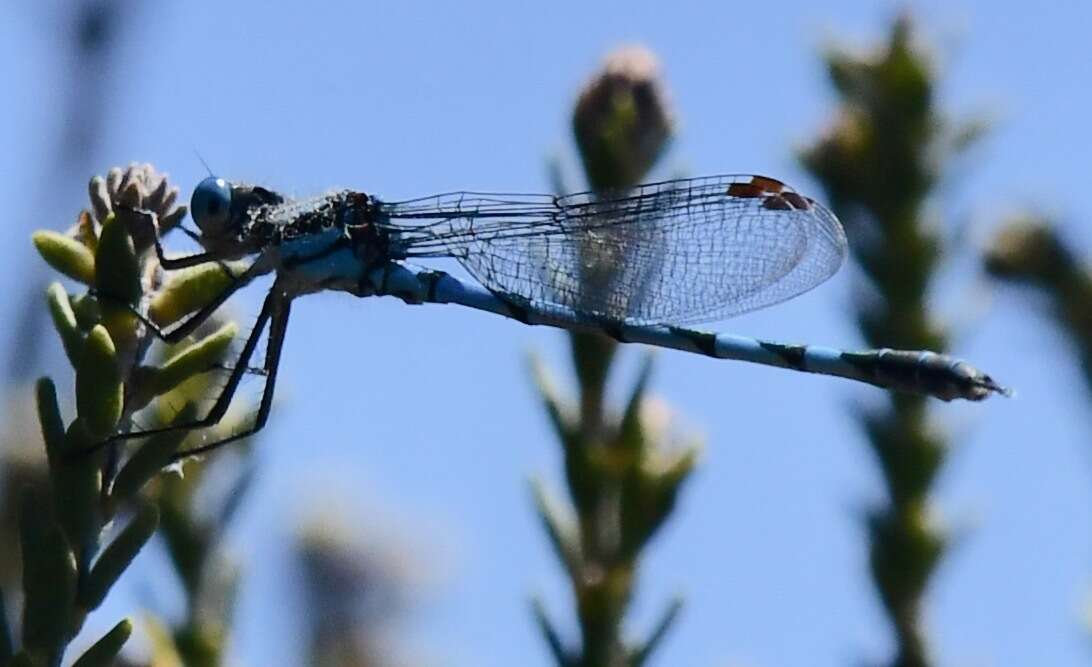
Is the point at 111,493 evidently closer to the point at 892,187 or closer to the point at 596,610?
the point at 596,610

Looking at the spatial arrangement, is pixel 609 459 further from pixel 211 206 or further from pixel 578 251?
pixel 578 251

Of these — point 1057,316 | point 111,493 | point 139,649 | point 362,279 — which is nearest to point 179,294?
point 111,493

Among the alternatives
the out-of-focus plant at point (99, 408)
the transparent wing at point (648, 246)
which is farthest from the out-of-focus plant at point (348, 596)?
the out-of-focus plant at point (99, 408)

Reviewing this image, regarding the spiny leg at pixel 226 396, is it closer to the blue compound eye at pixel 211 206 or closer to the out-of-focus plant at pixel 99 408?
the out-of-focus plant at pixel 99 408

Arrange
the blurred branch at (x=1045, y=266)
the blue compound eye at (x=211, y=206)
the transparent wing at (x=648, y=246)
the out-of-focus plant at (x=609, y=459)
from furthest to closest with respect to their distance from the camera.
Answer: the transparent wing at (x=648, y=246)
the blurred branch at (x=1045, y=266)
the blue compound eye at (x=211, y=206)
the out-of-focus plant at (x=609, y=459)

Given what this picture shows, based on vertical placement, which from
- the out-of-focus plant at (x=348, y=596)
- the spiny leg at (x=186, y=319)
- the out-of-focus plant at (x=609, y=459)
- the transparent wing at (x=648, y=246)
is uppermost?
the spiny leg at (x=186, y=319)

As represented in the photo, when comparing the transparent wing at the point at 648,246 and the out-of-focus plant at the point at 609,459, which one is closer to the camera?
the out-of-focus plant at the point at 609,459

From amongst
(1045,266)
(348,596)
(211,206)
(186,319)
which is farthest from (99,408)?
(1045,266)
